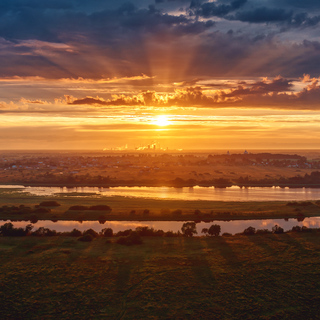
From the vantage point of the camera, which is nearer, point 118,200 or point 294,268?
point 294,268

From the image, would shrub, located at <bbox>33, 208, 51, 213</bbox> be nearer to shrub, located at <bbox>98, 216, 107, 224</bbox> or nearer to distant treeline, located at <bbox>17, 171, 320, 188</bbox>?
shrub, located at <bbox>98, 216, 107, 224</bbox>

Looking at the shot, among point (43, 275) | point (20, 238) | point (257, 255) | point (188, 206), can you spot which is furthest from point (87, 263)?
point (188, 206)

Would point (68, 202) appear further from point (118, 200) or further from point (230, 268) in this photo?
point (230, 268)

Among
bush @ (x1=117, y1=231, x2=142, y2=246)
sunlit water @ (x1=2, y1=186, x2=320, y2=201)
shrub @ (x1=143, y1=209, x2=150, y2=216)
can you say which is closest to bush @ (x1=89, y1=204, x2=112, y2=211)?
shrub @ (x1=143, y1=209, x2=150, y2=216)

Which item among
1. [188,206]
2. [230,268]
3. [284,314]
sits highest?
[188,206]

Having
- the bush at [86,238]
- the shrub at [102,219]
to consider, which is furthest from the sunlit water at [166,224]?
the bush at [86,238]

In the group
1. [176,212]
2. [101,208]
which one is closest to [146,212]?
[176,212]

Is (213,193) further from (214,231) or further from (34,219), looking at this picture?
(34,219)
